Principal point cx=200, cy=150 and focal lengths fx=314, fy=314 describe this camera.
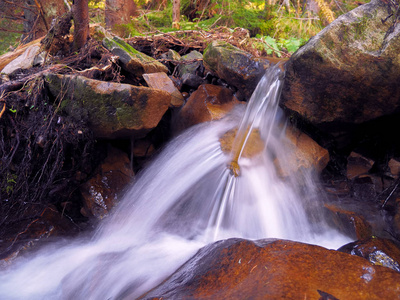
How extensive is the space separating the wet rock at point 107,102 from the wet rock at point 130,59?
1162 millimetres

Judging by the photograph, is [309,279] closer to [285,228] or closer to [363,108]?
[285,228]

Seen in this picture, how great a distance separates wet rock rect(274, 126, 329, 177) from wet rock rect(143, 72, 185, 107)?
172 cm

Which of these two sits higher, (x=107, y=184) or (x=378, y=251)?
(x=107, y=184)

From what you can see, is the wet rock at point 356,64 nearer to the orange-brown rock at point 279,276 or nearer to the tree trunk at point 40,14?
the orange-brown rock at point 279,276

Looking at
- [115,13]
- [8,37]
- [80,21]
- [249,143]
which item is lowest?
[249,143]

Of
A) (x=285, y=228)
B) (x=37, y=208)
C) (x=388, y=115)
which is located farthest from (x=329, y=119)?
(x=37, y=208)

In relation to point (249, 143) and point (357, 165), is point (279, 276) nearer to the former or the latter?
point (249, 143)

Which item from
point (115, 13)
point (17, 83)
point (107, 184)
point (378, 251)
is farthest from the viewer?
point (115, 13)

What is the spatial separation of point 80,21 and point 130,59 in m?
0.92

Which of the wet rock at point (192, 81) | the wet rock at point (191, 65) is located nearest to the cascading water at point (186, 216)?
the wet rock at point (192, 81)

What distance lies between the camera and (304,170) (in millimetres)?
3945

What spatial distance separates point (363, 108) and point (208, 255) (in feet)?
8.22

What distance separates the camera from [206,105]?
459cm

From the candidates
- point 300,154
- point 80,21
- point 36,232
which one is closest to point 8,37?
point 80,21
